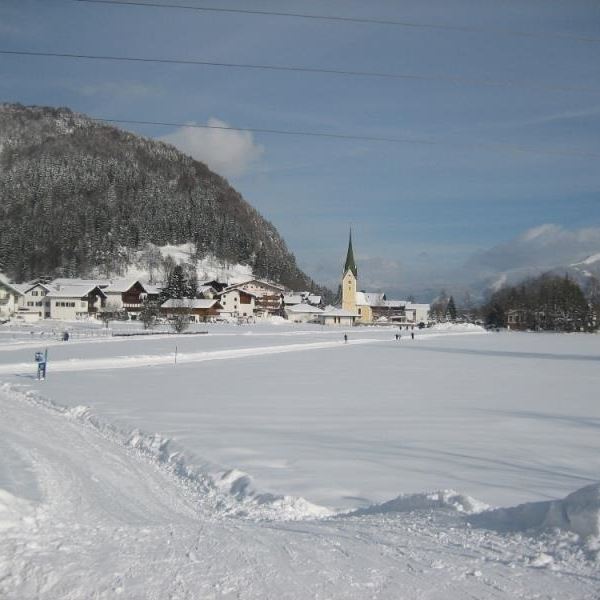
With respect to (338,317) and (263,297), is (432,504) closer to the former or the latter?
(338,317)

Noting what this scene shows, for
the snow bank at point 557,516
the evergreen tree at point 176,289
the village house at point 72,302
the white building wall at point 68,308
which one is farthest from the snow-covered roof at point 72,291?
the snow bank at point 557,516

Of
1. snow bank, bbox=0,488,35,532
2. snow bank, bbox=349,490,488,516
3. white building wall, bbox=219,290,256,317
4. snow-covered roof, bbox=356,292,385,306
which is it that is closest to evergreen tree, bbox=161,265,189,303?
white building wall, bbox=219,290,256,317

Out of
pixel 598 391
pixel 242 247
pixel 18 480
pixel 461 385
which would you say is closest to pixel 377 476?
pixel 18 480

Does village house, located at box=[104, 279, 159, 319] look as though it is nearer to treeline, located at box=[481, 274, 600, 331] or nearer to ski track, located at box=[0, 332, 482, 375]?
ski track, located at box=[0, 332, 482, 375]

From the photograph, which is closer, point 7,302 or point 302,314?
point 7,302

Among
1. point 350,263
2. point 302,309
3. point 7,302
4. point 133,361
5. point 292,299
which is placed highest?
point 350,263

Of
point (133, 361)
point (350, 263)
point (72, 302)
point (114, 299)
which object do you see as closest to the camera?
point (133, 361)

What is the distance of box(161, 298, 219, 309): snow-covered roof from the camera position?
96438 millimetres

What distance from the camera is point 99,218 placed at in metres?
158

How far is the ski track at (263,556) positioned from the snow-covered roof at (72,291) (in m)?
96.5

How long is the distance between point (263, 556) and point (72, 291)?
101 m

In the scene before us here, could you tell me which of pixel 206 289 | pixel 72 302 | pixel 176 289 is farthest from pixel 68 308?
pixel 206 289

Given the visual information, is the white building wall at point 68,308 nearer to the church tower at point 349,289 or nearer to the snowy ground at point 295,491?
the church tower at point 349,289

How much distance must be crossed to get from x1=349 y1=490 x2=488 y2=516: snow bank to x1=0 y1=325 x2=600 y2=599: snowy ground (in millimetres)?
26
